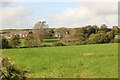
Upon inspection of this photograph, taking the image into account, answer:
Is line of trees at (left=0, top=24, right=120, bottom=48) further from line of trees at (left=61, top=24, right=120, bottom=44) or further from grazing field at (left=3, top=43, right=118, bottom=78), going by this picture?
grazing field at (left=3, top=43, right=118, bottom=78)

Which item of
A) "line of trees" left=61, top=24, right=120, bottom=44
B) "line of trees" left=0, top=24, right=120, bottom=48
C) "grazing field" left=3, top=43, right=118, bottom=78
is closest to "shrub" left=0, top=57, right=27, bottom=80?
"grazing field" left=3, top=43, right=118, bottom=78

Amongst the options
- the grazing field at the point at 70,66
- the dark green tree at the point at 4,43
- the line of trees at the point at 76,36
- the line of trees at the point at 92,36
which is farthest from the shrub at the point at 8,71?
the line of trees at the point at 92,36

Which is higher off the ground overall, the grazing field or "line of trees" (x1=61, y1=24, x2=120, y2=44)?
"line of trees" (x1=61, y1=24, x2=120, y2=44)

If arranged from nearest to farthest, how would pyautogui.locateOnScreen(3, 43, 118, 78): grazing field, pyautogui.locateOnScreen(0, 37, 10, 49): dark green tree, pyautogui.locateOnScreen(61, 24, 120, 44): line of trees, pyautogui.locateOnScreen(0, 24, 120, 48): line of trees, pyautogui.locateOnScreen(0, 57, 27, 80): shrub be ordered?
pyautogui.locateOnScreen(0, 57, 27, 80): shrub < pyautogui.locateOnScreen(3, 43, 118, 78): grazing field < pyautogui.locateOnScreen(0, 37, 10, 49): dark green tree < pyautogui.locateOnScreen(0, 24, 120, 48): line of trees < pyautogui.locateOnScreen(61, 24, 120, 44): line of trees

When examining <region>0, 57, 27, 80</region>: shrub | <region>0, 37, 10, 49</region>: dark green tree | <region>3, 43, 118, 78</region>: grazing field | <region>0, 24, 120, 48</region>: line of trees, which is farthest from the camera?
<region>0, 24, 120, 48</region>: line of trees

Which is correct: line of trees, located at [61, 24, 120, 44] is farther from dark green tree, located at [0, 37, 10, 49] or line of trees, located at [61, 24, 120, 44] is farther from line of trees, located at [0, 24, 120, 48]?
dark green tree, located at [0, 37, 10, 49]

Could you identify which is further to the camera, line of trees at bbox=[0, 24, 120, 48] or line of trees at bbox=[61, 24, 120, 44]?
line of trees at bbox=[61, 24, 120, 44]

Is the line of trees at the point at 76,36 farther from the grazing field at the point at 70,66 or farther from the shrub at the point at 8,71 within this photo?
the shrub at the point at 8,71

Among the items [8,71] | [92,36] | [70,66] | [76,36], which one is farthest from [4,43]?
[8,71]

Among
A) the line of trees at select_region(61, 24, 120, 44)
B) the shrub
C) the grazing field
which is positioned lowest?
the grazing field

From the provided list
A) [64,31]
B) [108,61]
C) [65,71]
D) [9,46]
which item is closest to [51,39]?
[64,31]

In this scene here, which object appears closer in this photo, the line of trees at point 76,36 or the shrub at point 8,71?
the shrub at point 8,71

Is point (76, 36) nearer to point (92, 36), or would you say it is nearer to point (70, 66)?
point (92, 36)

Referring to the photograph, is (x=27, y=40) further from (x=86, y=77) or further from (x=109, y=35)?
(x=86, y=77)
